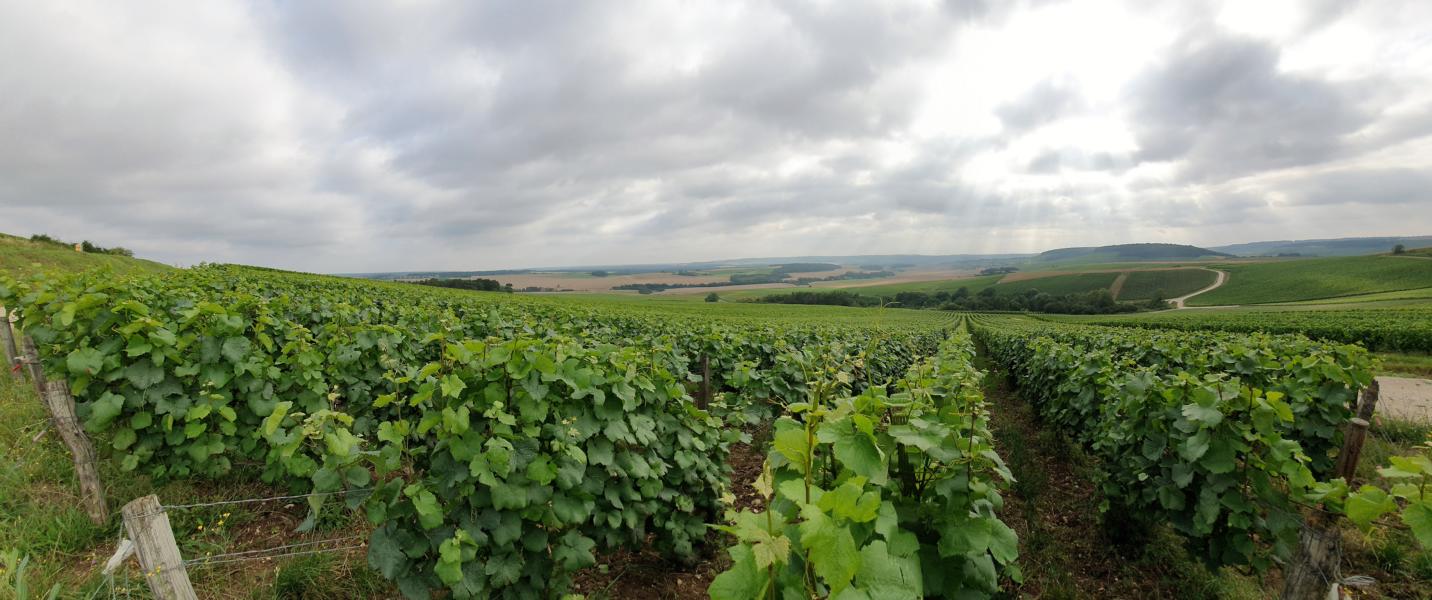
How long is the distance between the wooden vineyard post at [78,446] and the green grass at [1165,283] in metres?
122

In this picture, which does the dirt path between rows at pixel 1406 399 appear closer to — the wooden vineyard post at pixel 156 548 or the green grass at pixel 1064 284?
the wooden vineyard post at pixel 156 548

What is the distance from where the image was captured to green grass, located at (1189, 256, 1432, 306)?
66.9m

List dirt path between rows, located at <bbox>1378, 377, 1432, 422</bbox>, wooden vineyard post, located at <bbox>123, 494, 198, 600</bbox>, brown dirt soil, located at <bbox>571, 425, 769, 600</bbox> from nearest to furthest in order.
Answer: wooden vineyard post, located at <bbox>123, 494, 198, 600</bbox> → brown dirt soil, located at <bbox>571, 425, 769, 600</bbox> → dirt path between rows, located at <bbox>1378, 377, 1432, 422</bbox>

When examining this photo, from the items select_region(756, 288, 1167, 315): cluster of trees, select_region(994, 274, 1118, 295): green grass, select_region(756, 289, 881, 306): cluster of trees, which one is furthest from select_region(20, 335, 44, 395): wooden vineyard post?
select_region(994, 274, 1118, 295): green grass

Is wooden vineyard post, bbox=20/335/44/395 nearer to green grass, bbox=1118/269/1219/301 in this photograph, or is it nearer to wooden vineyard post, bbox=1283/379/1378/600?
wooden vineyard post, bbox=1283/379/1378/600

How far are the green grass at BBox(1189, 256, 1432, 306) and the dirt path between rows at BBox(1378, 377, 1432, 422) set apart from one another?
253 feet

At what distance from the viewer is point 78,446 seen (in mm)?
4352

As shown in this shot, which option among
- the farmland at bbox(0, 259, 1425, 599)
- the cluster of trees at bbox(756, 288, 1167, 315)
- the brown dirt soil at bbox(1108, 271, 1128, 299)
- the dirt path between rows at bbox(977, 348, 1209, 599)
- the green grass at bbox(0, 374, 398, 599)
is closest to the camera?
the farmland at bbox(0, 259, 1425, 599)

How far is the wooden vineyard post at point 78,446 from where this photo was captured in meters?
4.27

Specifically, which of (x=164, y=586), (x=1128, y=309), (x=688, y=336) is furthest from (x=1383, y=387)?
(x=1128, y=309)

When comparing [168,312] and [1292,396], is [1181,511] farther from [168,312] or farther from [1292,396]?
[168,312]

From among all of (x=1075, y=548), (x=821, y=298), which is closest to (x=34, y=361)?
(x=1075, y=548)

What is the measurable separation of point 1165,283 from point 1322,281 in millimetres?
28941

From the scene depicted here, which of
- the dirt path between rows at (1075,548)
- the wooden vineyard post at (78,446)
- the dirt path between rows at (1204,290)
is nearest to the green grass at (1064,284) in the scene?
the dirt path between rows at (1204,290)
